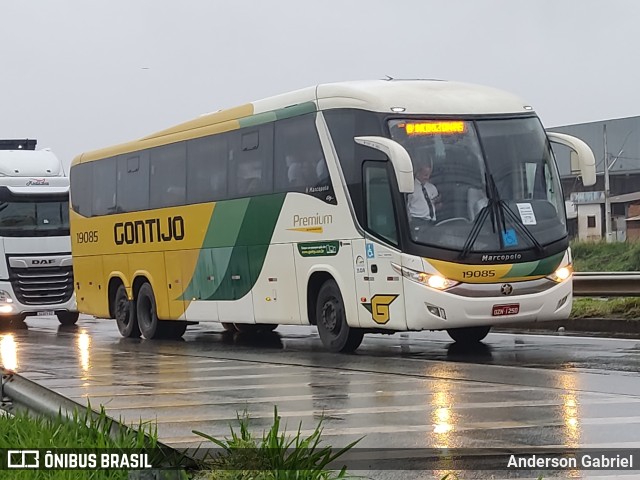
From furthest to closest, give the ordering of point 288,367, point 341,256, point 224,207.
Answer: point 224,207 → point 341,256 → point 288,367

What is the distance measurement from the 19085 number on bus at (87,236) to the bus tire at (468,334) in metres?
8.56

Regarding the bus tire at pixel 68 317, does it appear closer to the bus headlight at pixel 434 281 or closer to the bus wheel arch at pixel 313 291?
the bus wheel arch at pixel 313 291

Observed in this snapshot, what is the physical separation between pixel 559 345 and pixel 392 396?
6707 millimetres

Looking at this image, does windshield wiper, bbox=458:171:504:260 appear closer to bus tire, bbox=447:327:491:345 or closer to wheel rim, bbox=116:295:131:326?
bus tire, bbox=447:327:491:345

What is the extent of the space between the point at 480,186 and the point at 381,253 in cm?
148

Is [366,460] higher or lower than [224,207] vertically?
lower

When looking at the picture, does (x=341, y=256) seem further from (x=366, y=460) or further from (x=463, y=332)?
(x=366, y=460)

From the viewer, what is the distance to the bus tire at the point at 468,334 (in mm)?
18391

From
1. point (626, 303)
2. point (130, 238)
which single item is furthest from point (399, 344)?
point (130, 238)

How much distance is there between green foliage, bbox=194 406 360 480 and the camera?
22.0 feet

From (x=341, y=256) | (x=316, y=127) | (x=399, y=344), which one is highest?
(x=316, y=127)

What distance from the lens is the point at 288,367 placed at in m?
15.5

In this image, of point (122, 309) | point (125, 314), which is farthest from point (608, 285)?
point (122, 309)

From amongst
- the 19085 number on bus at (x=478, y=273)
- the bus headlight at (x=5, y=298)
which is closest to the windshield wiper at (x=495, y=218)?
the 19085 number on bus at (x=478, y=273)
